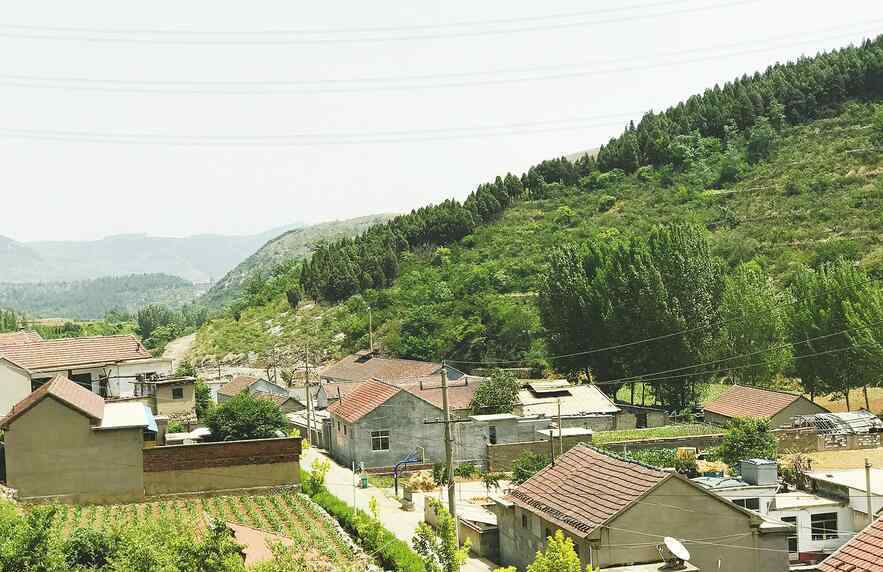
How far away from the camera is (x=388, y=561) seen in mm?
24719

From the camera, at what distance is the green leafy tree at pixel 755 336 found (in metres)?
49.7

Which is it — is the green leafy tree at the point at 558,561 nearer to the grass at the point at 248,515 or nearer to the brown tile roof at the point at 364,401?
the grass at the point at 248,515

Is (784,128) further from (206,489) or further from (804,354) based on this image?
(206,489)

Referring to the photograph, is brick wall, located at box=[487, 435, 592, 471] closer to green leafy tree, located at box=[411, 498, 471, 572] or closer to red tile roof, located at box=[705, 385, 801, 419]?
red tile roof, located at box=[705, 385, 801, 419]

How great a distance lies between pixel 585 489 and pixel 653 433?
1952 centimetres

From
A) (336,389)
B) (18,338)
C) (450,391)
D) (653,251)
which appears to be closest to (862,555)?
(450,391)

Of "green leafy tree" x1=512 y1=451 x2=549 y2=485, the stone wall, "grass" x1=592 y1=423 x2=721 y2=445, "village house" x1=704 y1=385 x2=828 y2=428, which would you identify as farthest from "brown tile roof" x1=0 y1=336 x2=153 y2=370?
"village house" x1=704 y1=385 x2=828 y2=428

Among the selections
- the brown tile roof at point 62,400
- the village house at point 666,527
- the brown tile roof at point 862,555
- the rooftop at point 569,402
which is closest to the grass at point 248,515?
the brown tile roof at point 62,400

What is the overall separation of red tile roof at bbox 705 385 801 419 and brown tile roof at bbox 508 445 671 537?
1886 centimetres

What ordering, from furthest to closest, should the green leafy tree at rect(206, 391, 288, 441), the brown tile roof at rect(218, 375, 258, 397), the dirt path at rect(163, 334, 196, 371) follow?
the dirt path at rect(163, 334, 196, 371)
the brown tile roof at rect(218, 375, 258, 397)
the green leafy tree at rect(206, 391, 288, 441)

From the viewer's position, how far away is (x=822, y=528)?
23844 millimetres

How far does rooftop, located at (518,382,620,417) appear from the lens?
45.2 m

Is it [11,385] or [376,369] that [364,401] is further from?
[376,369]

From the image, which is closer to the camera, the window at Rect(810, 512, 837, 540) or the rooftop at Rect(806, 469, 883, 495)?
the window at Rect(810, 512, 837, 540)
